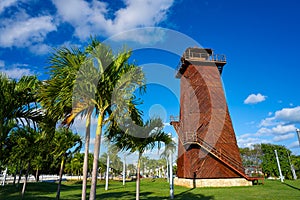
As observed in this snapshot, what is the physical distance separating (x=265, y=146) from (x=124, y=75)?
237 ft

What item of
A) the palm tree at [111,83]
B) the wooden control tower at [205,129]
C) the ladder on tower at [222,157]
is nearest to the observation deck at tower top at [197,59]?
the wooden control tower at [205,129]

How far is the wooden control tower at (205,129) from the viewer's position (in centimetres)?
2498

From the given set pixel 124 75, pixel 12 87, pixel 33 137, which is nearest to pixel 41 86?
pixel 12 87

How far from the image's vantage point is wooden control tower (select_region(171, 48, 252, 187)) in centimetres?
2498

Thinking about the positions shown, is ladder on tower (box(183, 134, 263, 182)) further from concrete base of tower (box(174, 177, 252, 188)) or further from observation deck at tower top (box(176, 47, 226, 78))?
observation deck at tower top (box(176, 47, 226, 78))

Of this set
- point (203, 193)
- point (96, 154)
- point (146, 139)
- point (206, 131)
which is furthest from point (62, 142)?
point (206, 131)

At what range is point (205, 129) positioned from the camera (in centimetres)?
2692

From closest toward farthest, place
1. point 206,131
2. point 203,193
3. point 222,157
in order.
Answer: point 203,193 → point 222,157 → point 206,131

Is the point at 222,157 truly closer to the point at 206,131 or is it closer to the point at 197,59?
the point at 206,131

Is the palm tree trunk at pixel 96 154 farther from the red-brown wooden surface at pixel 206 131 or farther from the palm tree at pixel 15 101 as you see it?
the red-brown wooden surface at pixel 206 131

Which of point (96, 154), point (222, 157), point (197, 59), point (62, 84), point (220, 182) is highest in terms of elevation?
point (197, 59)

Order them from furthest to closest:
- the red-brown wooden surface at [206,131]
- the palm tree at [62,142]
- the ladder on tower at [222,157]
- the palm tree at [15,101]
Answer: the red-brown wooden surface at [206,131]
the ladder on tower at [222,157]
the palm tree at [62,142]
the palm tree at [15,101]

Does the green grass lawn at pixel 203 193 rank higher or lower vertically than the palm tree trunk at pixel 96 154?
lower

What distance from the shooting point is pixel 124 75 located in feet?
24.6
